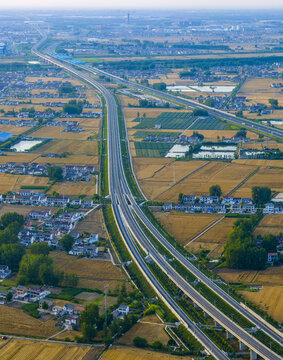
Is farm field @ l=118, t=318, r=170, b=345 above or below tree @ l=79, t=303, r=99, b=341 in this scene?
below

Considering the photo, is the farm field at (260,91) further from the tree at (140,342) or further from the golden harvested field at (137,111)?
the tree at (140,342)

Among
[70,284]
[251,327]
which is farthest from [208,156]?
[251,327]

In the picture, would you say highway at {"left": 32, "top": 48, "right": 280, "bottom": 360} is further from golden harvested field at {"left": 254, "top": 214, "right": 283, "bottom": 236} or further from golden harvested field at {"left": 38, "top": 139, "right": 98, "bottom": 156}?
golden harvested field at {"left": 254, "top": 214, "right": 283, "bottom": 236}

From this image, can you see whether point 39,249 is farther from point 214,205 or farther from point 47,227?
point 214,205

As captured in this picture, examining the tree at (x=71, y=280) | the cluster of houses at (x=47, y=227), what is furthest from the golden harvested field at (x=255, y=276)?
the cluster of houses at (x=47, y=227)

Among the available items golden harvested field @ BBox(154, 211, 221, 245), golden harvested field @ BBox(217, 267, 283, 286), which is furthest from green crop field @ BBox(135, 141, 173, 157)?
golden harvested field @ BBox(217, 267, 283, 286)

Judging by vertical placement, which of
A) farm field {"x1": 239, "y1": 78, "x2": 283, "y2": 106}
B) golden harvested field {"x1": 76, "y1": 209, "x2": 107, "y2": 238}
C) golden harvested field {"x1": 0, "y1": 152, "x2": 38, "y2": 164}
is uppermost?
farm field {"x1": 239, "y1": 78, "x2": 283, "y2": 106}

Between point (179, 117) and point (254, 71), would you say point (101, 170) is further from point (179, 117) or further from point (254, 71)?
point (254, 71)
